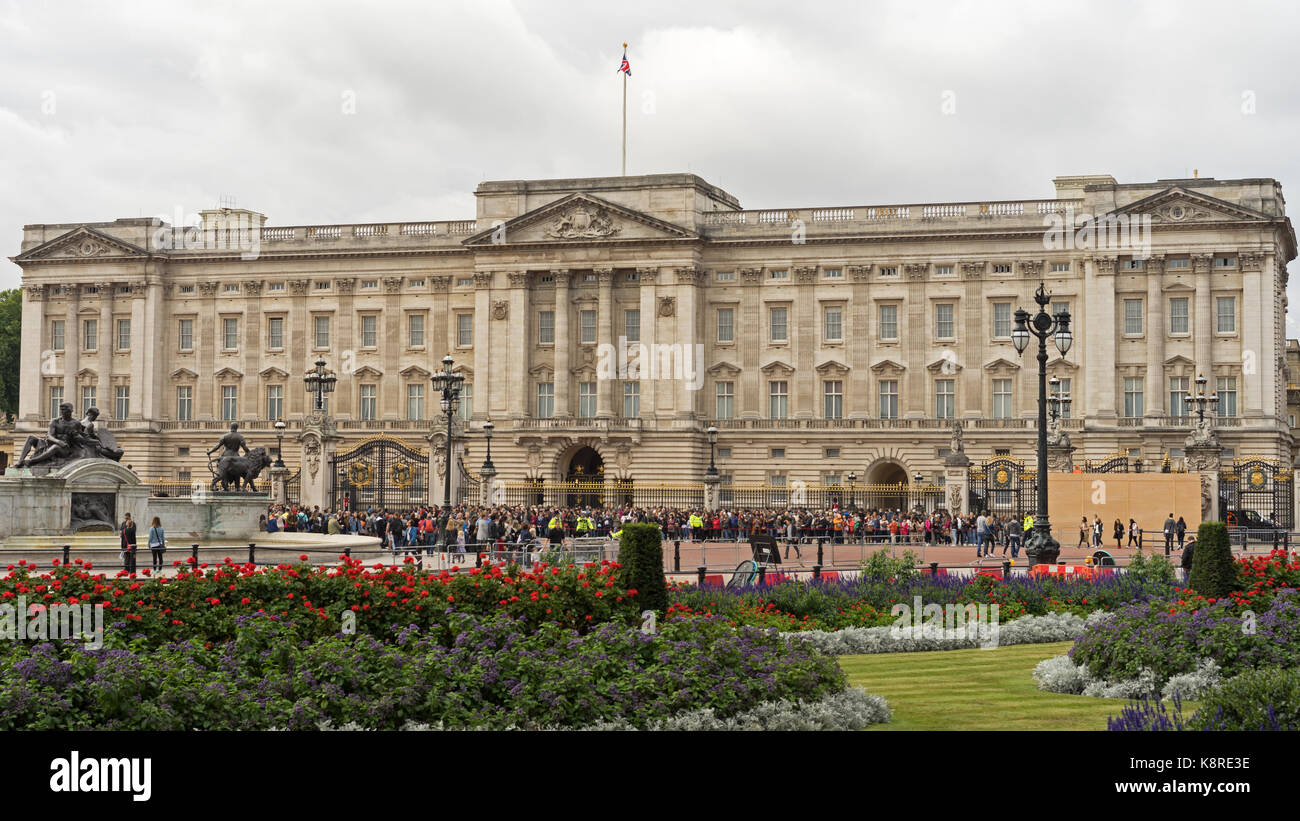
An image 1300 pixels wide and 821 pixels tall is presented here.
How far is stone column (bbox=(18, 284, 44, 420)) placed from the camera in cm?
8125

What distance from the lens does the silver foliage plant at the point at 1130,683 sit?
48.4 feet

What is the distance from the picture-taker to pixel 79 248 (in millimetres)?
80562

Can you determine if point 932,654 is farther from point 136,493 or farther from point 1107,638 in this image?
point 136,493

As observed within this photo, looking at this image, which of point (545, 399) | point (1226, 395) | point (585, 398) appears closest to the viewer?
point (1226, 395)

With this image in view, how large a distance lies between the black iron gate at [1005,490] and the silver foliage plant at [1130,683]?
34.2 meters

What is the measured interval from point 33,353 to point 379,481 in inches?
1282

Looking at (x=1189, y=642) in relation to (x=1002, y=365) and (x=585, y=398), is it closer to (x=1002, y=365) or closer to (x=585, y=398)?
(x=1002, y=365)

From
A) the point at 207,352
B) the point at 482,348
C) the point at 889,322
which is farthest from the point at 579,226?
the point at 207,352

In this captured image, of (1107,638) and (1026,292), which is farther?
(1026,292)

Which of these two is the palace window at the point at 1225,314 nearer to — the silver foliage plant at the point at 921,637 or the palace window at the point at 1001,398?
the palace window at the point at 1001,398
